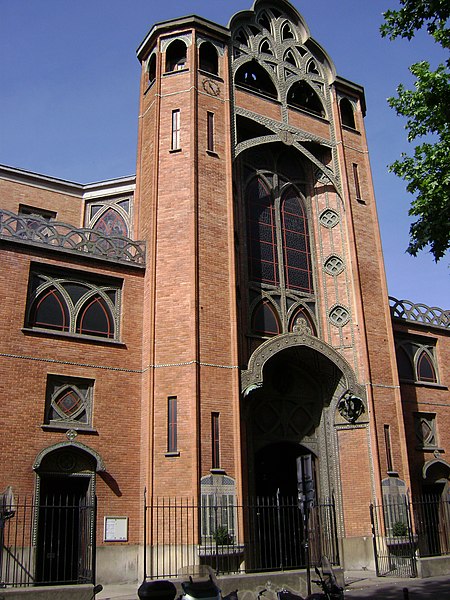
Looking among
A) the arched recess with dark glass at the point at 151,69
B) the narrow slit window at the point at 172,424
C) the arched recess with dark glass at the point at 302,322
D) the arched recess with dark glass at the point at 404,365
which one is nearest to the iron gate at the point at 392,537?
the arched recess with dark glass at the point at 404,365

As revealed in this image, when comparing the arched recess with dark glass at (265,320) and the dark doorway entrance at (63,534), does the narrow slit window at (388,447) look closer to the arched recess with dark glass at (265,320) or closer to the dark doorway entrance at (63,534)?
the arched recess with dark glass at (265,320)

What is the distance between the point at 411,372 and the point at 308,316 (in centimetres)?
505

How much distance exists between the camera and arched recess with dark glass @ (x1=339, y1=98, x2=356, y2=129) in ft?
81.4

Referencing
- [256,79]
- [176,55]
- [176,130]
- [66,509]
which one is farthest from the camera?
[256,79]

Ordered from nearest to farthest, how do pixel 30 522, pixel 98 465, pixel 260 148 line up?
1. pixel 30 522
2. pixel 98 465
3. pixel 260 148

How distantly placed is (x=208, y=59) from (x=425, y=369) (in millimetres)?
13648

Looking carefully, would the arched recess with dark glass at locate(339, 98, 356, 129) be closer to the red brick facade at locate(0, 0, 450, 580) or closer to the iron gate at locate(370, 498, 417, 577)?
the red brick facade at locate(0, 0, 450, 580)

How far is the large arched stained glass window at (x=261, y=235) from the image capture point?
20750 millimetres

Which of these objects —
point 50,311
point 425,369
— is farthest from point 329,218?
point 50,311

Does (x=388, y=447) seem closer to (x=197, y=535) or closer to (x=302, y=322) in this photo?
(x=302, y=322)

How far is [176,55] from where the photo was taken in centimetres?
2166

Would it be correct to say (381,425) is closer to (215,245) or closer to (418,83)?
(215,245)

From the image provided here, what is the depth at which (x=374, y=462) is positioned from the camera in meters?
19.0

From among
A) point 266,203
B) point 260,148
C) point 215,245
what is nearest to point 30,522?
point 215,245
